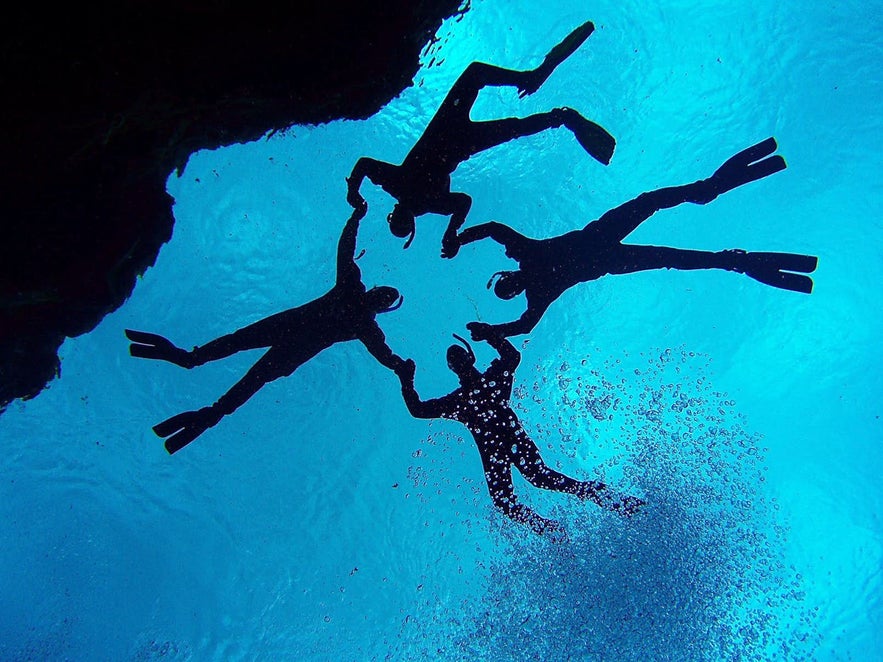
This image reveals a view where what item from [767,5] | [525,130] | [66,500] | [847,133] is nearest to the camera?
[525,130]

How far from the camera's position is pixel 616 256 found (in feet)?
22.8

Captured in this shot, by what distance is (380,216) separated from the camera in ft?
37.5

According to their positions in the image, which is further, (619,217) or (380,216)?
(380,216)

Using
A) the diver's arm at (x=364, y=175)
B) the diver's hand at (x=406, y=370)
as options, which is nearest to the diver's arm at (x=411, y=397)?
the diver's hand at (x=406, y=370)

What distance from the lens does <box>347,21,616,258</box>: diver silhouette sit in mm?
5867

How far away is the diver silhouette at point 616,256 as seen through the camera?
6.45 meters

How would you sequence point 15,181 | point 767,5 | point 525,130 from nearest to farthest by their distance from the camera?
point 15,181, point 525,130, point 767,5

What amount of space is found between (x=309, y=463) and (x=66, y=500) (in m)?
6.38

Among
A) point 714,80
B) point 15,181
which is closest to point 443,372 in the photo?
point 714,80

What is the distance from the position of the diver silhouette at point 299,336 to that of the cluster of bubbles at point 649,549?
23.6 ft

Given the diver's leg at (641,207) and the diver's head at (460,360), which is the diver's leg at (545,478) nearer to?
the diver's head at (460,360)

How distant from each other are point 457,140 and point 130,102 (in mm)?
3538

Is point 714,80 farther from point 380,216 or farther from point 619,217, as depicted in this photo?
point 380,216

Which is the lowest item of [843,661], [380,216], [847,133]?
[843,661]
